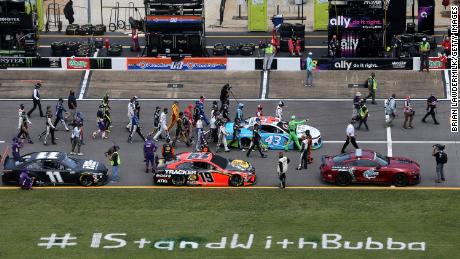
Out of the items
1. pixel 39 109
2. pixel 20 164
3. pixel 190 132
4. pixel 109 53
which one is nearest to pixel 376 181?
pixel 190 132

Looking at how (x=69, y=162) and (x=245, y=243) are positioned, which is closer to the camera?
(x=245, y=243)

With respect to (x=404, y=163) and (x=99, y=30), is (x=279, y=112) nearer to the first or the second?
(x=404, y=163)

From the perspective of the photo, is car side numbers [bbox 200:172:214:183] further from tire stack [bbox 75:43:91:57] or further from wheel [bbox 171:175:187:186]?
tire stack [bbox 75:43:91:57]

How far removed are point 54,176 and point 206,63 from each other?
17787 millimetres

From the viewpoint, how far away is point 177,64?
60.6 m

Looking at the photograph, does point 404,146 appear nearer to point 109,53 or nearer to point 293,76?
point 293,76

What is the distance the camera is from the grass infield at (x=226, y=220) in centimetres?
3812

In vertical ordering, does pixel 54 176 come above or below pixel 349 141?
below

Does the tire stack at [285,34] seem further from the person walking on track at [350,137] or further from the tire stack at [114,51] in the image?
the person walking on track at [350,137]

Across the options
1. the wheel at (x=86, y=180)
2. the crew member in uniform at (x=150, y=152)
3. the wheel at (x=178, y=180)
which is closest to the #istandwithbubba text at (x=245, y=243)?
Result: the wheel at (x=86, y=180)

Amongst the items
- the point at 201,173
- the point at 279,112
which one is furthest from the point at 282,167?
the point at 279,112

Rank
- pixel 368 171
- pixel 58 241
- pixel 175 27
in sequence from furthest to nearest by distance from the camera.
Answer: pixel 175 27 → pixel 368 171 → pixel 58 241

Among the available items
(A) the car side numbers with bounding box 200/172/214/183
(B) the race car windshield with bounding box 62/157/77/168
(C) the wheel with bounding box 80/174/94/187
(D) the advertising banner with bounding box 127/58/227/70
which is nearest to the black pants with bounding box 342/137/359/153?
(A) the car side numbers with bounding box 200/172/214/183

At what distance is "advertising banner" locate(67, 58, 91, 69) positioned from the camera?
6038 cm
